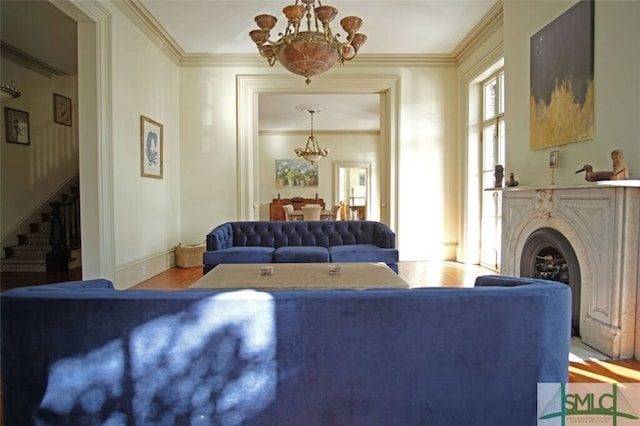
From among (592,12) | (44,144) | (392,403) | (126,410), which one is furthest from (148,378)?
(44,144)

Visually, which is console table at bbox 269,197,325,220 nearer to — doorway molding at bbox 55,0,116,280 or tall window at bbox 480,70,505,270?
tall window at bbox 480,70,505,270

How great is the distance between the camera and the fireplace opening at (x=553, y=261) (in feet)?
9.59

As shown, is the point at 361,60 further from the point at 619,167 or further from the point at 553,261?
the point at 619,167

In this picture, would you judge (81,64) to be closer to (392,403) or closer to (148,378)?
(148,378)

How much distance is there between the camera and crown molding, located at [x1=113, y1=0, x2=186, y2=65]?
441cm

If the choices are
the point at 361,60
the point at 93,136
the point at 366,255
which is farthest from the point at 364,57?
the point at 93,136

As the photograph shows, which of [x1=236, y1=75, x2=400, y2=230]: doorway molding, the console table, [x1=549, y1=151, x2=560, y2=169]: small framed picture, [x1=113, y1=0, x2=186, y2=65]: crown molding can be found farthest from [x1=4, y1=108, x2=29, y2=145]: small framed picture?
[x1=549, y1=151, x2=560, y2=169]: small framed picture

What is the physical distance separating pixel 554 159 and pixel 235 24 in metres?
4.20

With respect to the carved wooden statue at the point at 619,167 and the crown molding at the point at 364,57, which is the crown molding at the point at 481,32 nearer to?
the crown molding at the point at 364,57

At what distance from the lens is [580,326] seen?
2.83 metres

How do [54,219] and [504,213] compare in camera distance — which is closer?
[504,213]

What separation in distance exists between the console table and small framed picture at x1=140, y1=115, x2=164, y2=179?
568 cm

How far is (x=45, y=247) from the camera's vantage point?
570 centimetres

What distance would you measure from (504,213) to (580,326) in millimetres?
1402
